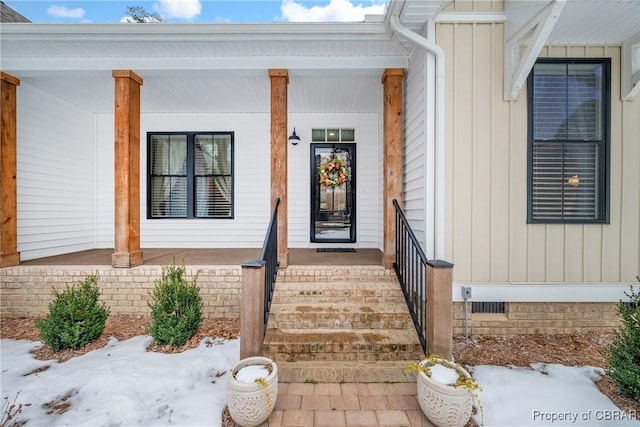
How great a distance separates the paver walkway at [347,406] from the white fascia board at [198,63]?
137 inches

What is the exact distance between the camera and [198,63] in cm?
375

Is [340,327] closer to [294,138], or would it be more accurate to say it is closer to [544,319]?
[544,319]

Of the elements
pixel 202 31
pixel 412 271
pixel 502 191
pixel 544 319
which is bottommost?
pixel 544 319


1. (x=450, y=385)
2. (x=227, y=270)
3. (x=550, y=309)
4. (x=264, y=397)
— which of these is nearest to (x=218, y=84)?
(x=227, y=270)

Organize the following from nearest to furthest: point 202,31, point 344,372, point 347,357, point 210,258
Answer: point 344,372 → point 347,357 → point 202,31 → point 210,258

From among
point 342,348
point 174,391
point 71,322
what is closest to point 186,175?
point 71,322

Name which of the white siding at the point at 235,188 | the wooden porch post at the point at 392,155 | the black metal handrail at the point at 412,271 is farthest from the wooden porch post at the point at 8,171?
the black metal handrail at the point at 412,271

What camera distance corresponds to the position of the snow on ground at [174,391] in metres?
2.04

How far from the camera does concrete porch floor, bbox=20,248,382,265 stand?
4.00 meters

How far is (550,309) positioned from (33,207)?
23.9ft

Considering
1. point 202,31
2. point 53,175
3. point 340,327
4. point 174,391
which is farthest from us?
point 53,175

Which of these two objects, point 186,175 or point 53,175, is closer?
point 53,175

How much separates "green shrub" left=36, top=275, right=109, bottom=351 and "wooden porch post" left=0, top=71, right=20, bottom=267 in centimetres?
168

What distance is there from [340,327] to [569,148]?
3.13m
